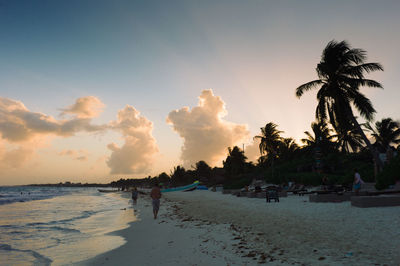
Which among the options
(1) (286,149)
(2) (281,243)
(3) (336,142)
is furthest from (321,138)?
(2) (281,243)

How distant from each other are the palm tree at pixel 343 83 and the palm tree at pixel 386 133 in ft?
60.3

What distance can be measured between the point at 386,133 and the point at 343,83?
72.9ft

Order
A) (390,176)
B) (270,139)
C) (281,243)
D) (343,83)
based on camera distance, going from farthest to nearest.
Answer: (270,139) < (343,83) < (390,176) < (281,243)

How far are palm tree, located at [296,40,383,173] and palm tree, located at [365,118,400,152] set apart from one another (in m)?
18.4

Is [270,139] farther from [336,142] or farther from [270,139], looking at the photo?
[336,142]

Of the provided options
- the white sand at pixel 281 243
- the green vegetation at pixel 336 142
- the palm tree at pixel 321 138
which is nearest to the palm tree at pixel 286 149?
the green vegetation at pixel 336 142

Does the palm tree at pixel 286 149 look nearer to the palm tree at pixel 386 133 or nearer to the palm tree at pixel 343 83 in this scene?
the palm tree at pixel 386 133

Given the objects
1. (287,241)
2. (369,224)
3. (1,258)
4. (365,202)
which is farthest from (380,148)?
(1,258)

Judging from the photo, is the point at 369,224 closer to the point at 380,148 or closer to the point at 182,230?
the point at 182,230

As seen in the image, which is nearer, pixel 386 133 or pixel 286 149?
pixel 386 133

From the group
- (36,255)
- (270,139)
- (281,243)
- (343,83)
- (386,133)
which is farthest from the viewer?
(270,139)

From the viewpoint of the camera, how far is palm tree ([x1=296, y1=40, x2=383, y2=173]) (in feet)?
76.0

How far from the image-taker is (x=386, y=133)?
130ft

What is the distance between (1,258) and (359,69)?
27.4 metres
